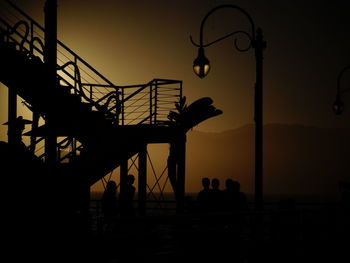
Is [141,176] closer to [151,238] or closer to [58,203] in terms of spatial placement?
[58,203]

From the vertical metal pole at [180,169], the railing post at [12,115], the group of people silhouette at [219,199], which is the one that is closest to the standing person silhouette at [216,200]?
the group of people silhouette at [219,199]

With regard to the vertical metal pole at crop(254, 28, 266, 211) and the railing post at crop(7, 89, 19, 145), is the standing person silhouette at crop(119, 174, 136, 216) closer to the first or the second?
the railing post at crop(7, 89, 19, 145)

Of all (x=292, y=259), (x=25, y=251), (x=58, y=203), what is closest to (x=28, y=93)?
(x=58, y=203)

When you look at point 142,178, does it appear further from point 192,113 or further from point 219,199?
point 219,199

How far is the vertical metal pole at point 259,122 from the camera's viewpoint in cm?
1398

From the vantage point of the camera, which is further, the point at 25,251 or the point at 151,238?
the point at 25,251

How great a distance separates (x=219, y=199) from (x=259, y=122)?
2290 mm

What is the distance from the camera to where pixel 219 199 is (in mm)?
13828

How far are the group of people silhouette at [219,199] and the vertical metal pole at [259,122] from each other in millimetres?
489

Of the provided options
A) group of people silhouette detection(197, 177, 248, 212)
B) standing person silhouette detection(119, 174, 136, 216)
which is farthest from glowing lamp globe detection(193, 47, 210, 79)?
standing person silhouette detection(119, 174, 136, 216)

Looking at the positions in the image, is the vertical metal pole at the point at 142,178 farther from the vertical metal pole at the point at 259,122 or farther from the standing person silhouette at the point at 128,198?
the vertical metal pole at the point at 259,122

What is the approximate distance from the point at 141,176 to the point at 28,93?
235 inches

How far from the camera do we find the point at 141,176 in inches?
815

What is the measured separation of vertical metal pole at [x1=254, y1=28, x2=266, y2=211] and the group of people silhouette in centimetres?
49
